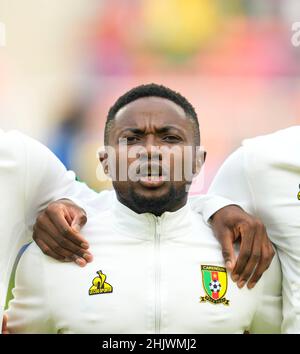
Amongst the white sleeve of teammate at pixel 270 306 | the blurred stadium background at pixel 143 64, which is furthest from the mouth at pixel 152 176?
the blurred stadium background at pixel 143 64

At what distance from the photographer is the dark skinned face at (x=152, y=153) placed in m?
1.24

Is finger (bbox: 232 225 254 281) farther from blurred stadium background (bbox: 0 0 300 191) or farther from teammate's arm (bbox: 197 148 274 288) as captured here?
blurred stadium background (bbox: 0 0 300 191)

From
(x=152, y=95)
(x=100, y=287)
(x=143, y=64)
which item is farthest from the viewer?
(x=143, y=64)

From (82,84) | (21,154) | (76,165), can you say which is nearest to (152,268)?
(21,154)

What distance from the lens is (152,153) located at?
4.05ft

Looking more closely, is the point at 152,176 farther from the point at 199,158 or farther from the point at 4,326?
the point at 4,326

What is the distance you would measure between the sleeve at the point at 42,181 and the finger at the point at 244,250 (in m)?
0.41

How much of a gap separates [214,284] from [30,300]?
1.37 ft

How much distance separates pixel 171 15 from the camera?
4.59m

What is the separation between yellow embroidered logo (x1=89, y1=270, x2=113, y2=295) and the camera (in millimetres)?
1218

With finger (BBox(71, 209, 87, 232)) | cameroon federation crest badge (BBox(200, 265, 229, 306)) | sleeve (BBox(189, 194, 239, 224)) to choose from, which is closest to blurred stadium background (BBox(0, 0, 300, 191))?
sleeve (BBox(189, 194, 239, 224))

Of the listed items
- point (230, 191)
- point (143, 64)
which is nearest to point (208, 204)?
point (230, 191)

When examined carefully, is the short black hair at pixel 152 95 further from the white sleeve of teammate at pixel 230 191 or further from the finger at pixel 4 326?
the finger at pixel 4 326
